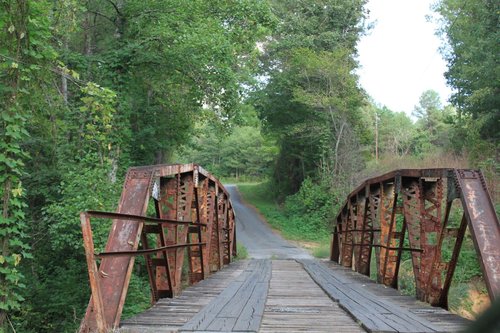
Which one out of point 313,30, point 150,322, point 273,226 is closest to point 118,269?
point 150,322

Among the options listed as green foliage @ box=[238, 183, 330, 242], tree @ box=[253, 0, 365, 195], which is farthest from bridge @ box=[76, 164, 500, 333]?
tree @ box=[253, 0, 365, 195]

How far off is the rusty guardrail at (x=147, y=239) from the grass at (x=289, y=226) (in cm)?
1491

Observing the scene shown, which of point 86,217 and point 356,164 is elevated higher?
point 356,164

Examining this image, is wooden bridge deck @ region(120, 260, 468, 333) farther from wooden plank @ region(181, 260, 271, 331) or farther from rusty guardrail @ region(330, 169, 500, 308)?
rusty guardrail @ region(330, 169, 500, 308)

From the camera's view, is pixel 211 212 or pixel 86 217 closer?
pixel 86 217

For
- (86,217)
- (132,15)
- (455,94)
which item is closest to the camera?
(86,217)

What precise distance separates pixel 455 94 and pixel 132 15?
2012cm

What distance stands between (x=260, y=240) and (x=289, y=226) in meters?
4.99

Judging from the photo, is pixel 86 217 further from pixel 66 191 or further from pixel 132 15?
pixel 132 15

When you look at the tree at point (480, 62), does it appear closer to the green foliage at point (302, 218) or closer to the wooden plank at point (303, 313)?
the green foliage at point (302, 218)

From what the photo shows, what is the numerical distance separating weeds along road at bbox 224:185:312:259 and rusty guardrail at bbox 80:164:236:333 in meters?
13.2

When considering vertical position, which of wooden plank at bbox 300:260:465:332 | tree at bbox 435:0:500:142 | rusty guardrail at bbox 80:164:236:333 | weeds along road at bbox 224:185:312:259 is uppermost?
tree at bbox 435:0:500:142

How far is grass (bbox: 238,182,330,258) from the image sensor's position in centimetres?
2632

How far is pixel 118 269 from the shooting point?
454cm
